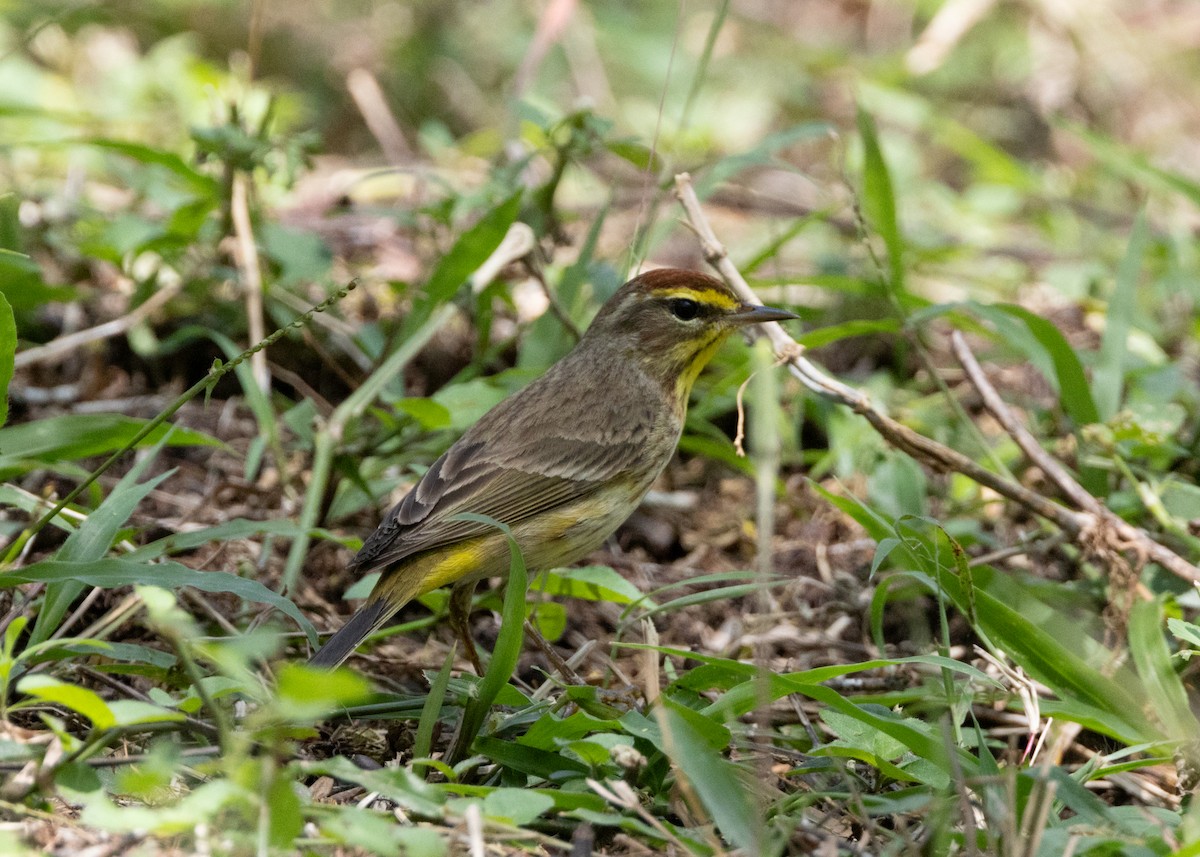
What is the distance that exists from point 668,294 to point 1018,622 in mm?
1816

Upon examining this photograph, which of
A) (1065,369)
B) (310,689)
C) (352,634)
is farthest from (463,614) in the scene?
(1065,369)

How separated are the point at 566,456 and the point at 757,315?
2.80 ft

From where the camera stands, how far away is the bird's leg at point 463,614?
4.24m

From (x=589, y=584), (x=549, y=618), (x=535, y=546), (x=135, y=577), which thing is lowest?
(x=549, y=618)

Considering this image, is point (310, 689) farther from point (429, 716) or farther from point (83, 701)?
point (429, 716)

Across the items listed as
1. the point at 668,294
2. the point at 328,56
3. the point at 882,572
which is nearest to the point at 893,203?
the point at 668,294

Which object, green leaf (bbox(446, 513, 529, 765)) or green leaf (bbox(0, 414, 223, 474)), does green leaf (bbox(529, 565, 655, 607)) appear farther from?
green leaf (bbox(0, 414, 223, 474))

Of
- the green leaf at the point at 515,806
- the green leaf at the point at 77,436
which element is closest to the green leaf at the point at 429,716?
the green leaf at the point at 515,806

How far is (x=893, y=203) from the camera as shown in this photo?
5527mm

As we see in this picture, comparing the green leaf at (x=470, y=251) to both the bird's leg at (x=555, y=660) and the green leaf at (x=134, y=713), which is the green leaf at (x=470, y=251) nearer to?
the bird's leg at (x=555, y=660)

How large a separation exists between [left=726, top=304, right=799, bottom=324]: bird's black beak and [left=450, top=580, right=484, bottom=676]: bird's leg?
4.49 feet

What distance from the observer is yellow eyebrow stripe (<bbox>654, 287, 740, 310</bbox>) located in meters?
4.77

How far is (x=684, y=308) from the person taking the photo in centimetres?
482

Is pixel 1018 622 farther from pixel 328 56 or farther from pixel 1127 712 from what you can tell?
pixel 328 56
